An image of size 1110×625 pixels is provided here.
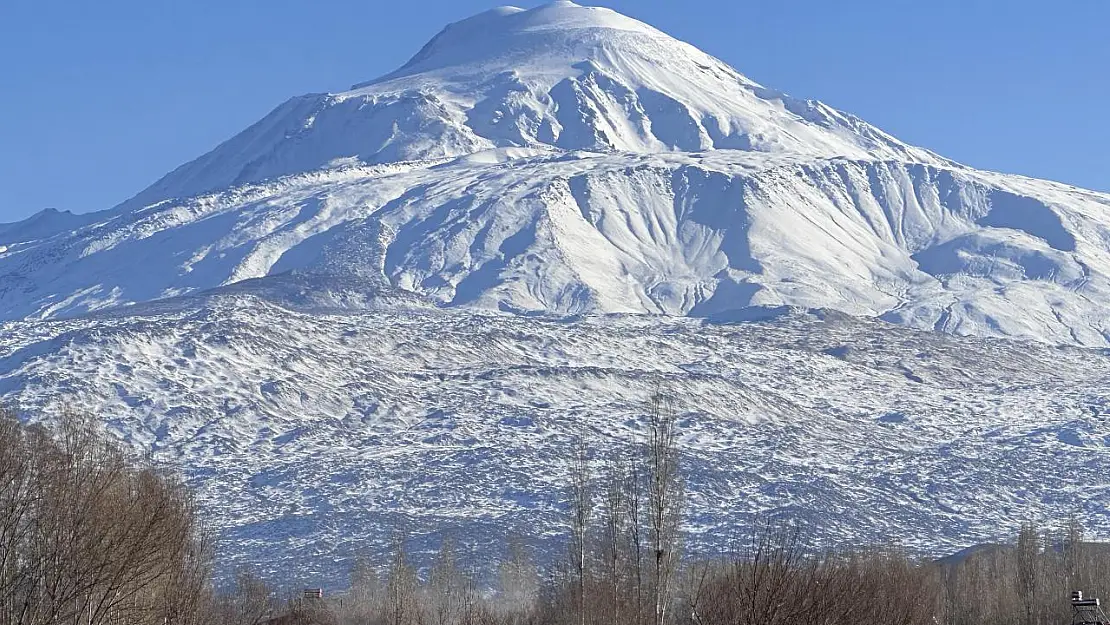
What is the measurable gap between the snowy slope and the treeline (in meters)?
27.3

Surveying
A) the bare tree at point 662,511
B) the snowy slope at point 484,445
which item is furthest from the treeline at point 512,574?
the snowy slope at point 484,445

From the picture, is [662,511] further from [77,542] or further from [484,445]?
[484,445]

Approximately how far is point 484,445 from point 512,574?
51.7 meters

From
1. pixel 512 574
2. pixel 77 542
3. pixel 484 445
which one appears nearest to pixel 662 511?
pixel 77 542

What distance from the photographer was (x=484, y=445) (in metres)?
172

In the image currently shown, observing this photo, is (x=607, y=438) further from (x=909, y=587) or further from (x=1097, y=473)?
(x=909, y=587)

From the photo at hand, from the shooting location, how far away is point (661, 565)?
4566 centimetres

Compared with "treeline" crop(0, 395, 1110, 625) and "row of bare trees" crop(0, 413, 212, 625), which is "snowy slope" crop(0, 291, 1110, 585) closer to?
"treeline" crop(0, 395, 1110, 625)

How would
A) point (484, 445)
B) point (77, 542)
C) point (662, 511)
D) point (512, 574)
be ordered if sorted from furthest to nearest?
point (484, 445), point (512, 574), point (662, 511), point (77, 542)

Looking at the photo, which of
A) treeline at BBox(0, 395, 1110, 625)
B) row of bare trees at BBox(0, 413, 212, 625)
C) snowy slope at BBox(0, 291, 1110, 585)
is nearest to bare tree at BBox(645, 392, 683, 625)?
treeline at BBox(0, 395, 1110, 625)

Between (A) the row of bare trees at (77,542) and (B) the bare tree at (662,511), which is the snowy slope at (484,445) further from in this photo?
(B) the bare tree at (662,511)

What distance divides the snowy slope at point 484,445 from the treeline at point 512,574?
27.3 m

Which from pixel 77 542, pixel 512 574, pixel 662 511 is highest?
pixel 77 542

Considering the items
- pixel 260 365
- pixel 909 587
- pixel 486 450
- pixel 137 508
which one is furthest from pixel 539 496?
pixel 137 508
